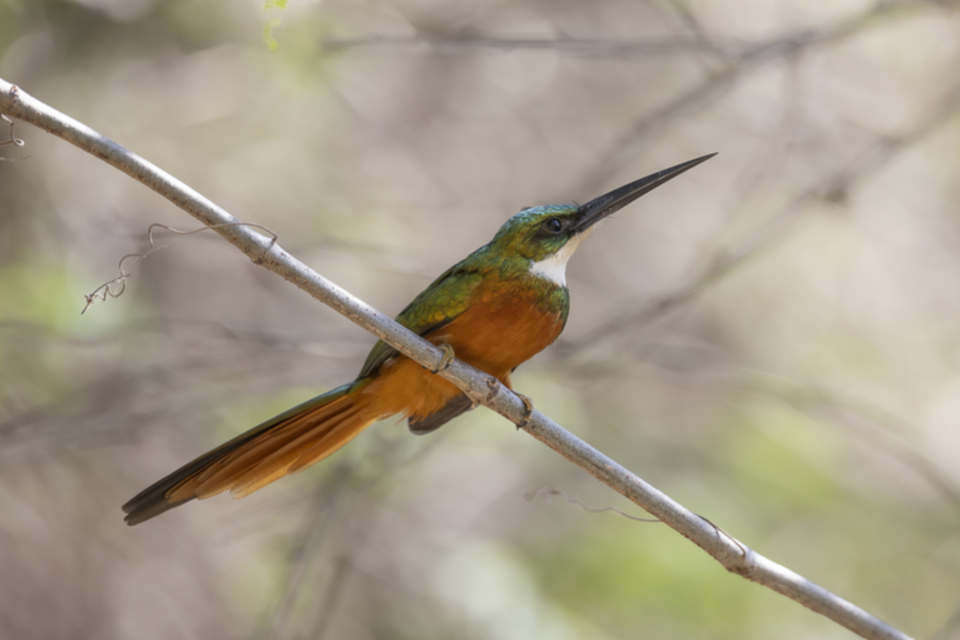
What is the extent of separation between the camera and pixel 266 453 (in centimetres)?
205

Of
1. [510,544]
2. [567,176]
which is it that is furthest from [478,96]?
[510,544]

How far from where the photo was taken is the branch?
132cm

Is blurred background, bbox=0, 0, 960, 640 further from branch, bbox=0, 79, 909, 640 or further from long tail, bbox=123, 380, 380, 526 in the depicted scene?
branch, bbox=0, 79, 909, 640

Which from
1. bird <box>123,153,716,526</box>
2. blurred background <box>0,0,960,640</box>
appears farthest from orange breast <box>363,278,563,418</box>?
blurred background <box>0,0,960,640</box>

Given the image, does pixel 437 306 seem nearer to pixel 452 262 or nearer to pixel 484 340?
pixel 484 340

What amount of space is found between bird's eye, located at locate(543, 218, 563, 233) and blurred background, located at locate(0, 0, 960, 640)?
66 cm

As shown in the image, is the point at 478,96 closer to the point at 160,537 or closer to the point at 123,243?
the point at 123,243

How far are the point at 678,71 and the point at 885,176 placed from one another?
1451 mm

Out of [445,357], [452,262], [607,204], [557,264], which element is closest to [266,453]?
[445,357]

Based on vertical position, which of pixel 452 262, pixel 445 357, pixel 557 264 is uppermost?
pixel 452 262

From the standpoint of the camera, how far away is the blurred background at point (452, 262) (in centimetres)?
322

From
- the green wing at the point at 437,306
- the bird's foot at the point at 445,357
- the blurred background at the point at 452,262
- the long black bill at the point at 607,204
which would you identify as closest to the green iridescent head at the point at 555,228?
the long black bill at the point at 607,204

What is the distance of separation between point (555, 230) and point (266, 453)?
1.09 meters

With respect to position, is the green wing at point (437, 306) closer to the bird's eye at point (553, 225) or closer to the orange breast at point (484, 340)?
the orange breast at point (484, 340)
